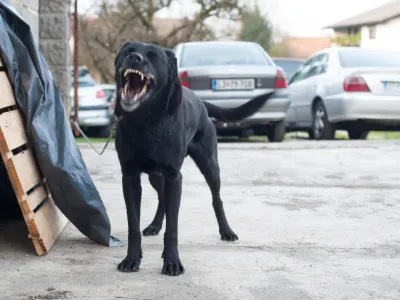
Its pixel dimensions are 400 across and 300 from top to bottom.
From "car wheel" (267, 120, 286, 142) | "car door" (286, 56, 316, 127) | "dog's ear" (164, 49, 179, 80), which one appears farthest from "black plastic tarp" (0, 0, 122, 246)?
"car door" (286, 56, 316, 127)

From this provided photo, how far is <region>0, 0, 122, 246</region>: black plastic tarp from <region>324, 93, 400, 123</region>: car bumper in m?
7.06

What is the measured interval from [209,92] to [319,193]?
4.15 meters

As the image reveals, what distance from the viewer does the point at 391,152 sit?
884 cm

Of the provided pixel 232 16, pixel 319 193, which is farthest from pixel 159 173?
pixel 232 16

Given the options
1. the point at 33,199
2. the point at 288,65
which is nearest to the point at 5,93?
the point at 33,199

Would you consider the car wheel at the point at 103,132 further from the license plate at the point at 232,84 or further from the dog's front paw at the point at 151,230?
the dog's front paw at the point at 151,230

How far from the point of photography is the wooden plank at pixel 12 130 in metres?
3.61

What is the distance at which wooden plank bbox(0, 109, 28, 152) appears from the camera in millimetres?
3605

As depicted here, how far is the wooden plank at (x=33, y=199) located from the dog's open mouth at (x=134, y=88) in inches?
34.1

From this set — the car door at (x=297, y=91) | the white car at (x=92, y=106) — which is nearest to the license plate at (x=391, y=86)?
the car door at (x=297, y=91)

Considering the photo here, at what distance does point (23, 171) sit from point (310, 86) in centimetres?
884

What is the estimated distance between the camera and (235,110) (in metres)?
4.62

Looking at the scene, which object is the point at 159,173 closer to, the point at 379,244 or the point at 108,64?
the point at 379,244

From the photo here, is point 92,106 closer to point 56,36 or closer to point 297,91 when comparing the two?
point 297,91
